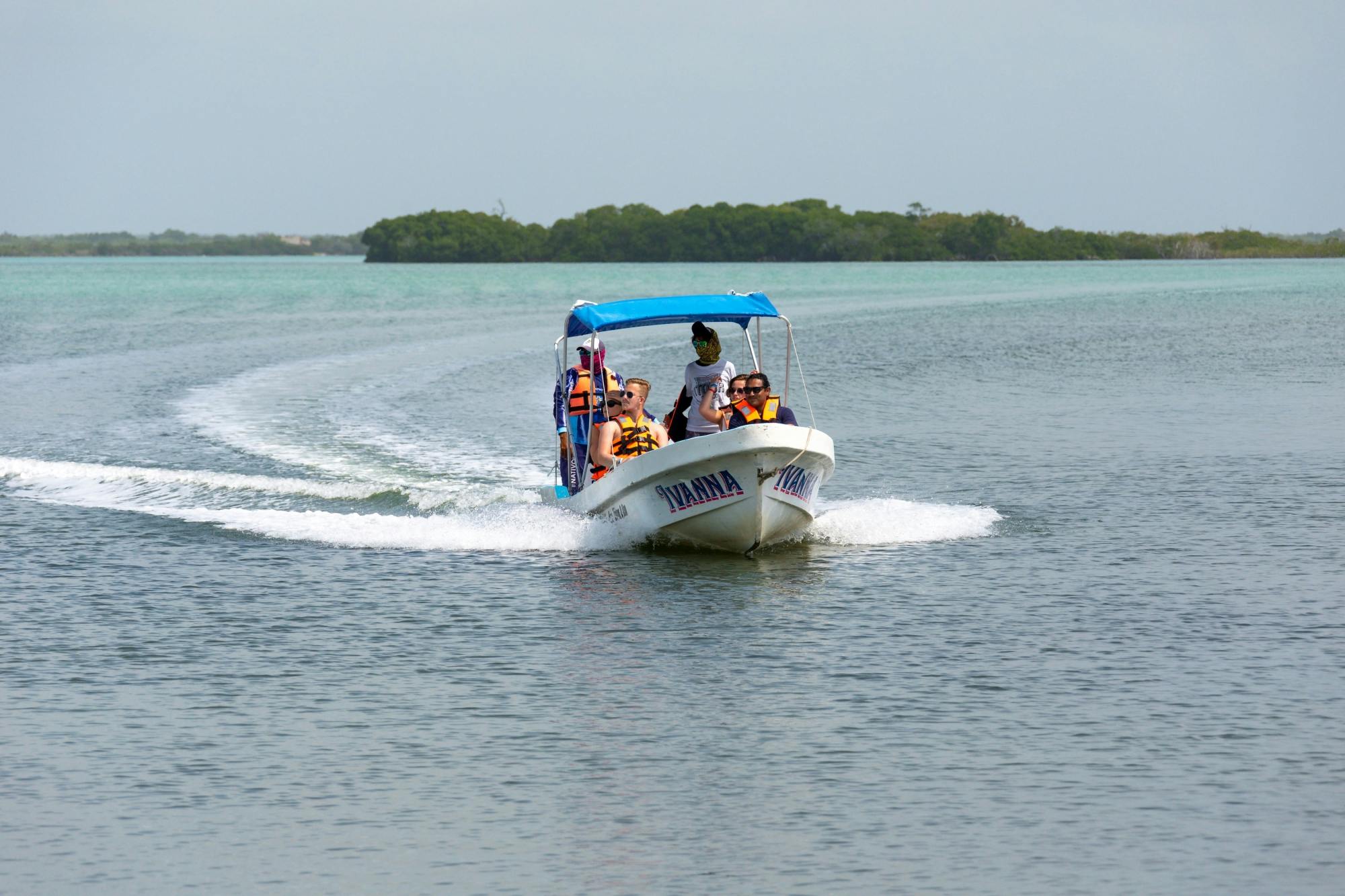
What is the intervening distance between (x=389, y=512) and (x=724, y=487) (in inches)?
200

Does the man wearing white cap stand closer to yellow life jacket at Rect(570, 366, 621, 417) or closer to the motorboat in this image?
yellow life jacket at Rect(570, 366, 621, 417)

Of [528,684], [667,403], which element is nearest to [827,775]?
[528,684]

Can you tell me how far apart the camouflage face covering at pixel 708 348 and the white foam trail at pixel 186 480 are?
5.44 metres

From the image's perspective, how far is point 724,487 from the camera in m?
15.0

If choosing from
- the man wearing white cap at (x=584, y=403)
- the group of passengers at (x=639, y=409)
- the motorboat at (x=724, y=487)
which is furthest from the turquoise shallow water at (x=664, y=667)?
the group of passengers at (x=639, y=409)

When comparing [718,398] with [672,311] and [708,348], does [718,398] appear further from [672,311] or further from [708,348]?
[672,311]

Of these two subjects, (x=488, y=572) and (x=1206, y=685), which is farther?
(x=488, y=572)

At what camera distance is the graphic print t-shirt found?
1589cm

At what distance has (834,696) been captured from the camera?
10469mm

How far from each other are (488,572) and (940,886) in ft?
26.0

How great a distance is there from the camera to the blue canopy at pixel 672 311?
16.6m

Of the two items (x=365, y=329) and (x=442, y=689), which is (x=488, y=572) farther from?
(x=365, y=329)

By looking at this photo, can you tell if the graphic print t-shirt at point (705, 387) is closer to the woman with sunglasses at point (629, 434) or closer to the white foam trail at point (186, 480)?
the woman with sunglasses at point (629, 434)

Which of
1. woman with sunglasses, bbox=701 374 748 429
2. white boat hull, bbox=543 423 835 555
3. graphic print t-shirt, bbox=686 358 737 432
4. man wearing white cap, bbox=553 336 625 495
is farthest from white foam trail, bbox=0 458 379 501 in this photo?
woman with sunglasses, bbox=701 374 748 429
